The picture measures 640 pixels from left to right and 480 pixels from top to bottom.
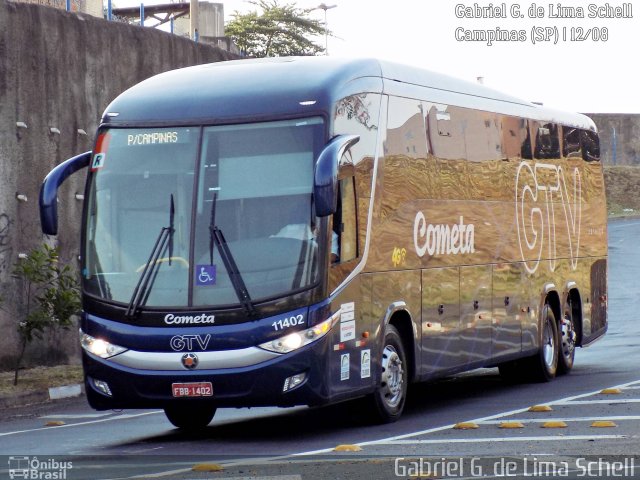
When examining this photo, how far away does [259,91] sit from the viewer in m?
12.2

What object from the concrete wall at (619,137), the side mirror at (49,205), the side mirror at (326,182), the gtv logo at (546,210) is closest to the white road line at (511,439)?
the side mirror at (326,182)

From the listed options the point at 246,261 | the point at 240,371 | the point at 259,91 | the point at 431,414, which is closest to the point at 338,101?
the point at 259,91

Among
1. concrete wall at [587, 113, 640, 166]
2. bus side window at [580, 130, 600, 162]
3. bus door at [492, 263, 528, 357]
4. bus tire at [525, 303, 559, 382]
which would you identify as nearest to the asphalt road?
bus tire at [525, 303, 559, 382]

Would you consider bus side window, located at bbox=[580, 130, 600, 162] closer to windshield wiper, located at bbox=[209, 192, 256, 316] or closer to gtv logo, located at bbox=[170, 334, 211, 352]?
windshield wiper, located at bbox=[209, 192, 256, 316]

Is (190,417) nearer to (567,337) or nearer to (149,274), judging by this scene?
(149,274)

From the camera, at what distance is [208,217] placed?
1177cm

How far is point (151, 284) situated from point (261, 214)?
3.59ft

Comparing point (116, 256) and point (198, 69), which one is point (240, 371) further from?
point (198, 69)

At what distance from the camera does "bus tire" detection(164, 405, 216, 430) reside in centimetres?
1335

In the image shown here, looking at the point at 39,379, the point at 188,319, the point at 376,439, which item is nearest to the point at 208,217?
the point at 188,319

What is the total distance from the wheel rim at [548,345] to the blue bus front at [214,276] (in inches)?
277

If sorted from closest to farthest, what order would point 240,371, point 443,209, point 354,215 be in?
point 240,371 < point 354,215 < point 443,209

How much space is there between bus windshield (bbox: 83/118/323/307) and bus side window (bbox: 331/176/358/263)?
37cm

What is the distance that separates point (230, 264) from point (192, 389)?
107cm
